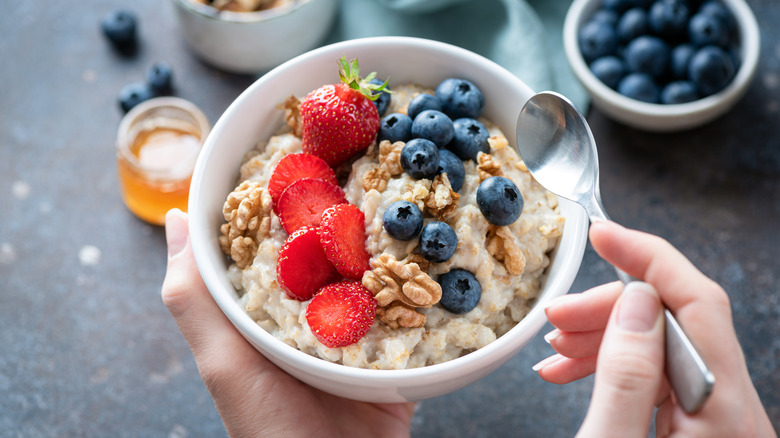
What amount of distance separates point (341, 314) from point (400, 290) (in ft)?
0.40

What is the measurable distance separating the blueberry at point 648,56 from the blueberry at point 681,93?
8cm

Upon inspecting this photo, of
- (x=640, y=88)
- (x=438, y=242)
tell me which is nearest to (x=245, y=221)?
(x=438, y=242)

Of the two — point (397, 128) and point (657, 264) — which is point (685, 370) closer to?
point (657, 264)

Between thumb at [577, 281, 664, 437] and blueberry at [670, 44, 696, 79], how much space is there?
152 centimetres

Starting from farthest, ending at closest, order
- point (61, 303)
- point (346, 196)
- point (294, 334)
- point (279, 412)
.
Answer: point (61, 303), point (279, 412), point (346, 196), point (294, 334)

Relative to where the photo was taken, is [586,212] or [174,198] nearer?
[586,212]

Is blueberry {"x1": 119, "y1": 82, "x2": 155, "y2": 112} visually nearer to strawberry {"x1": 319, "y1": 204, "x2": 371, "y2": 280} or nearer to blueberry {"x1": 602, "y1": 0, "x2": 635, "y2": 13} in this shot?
strawberry {"x1": 319, "y1": 204, "x2": 371, "y2": 280}

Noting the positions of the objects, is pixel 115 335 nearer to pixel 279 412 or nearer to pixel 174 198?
pixel 174 198

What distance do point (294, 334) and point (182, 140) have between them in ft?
4.38

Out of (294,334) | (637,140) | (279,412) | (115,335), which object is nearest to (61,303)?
(115,335)

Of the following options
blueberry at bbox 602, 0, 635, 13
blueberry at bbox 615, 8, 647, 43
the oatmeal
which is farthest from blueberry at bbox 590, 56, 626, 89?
the oatmeal

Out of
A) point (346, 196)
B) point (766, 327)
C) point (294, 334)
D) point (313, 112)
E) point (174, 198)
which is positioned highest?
point (313, 112)

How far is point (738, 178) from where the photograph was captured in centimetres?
240

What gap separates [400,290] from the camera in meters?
1.33
